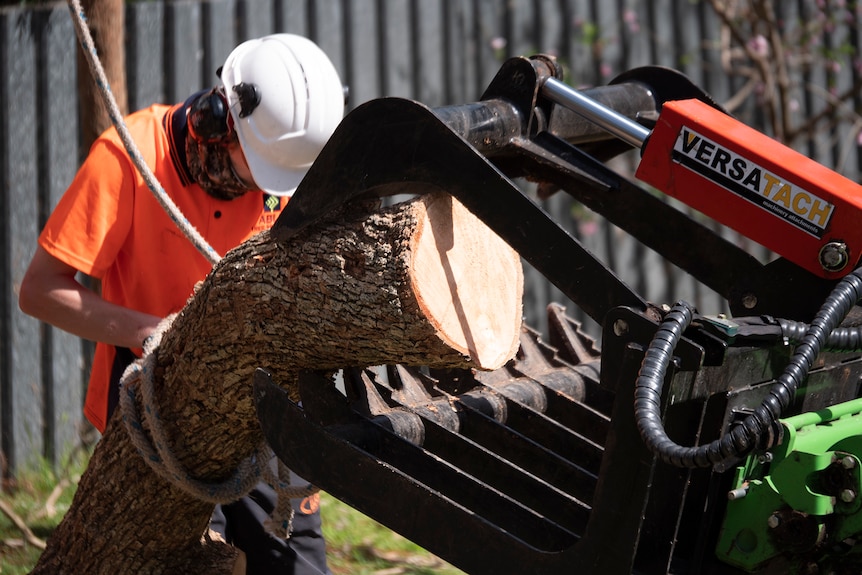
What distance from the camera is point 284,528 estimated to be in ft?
9.75

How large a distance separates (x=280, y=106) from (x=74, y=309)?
84 centimetres

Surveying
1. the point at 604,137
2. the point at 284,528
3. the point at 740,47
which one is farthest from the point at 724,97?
the point at 284,528

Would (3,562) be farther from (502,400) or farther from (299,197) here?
(299,197)

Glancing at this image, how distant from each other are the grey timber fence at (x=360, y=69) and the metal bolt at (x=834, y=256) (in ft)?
11.6

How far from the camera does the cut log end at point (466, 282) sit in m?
2.19

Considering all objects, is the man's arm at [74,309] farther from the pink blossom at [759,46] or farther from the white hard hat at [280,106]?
the pink blossom at [759,46]

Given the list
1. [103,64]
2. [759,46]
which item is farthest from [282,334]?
[759,46]

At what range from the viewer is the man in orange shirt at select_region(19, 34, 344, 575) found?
305cm

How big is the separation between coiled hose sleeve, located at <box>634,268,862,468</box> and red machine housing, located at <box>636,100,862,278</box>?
0.14 m

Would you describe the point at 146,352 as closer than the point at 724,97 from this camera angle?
Yes

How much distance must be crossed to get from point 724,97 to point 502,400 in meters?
4.10

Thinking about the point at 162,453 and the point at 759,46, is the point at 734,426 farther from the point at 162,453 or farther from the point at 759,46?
the point at 759,46

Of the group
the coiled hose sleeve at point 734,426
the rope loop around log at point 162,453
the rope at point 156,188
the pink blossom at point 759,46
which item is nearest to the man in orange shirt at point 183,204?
the rope at point 156,188

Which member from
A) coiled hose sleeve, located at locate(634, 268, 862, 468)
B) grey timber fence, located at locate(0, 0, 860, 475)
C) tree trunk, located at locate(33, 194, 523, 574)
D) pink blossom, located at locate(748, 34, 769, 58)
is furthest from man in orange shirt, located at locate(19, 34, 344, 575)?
pink blossom, located at locate(748, 34, 769, 58)
